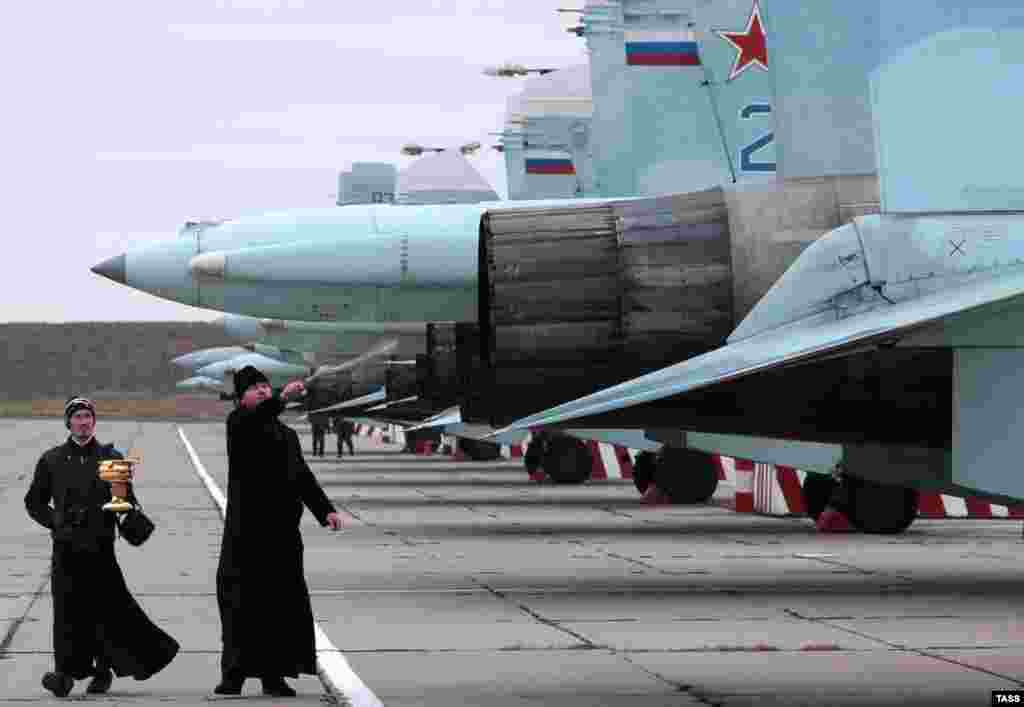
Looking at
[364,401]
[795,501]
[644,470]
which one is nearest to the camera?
[795,501]

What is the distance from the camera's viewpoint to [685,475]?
1168 inches

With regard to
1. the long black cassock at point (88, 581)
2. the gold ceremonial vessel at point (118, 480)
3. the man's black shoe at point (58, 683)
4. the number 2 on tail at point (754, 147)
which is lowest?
the man's black shoe at point (58, 683)

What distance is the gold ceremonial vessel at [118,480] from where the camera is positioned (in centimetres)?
1146

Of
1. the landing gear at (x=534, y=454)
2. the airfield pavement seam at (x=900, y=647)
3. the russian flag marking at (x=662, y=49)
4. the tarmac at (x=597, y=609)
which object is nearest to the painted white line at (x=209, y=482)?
the tarmac at (x=597, y=609)

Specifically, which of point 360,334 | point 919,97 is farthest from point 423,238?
point 360,334

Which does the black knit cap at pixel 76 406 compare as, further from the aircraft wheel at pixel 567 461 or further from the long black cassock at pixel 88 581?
the aircraft wheel at pixel 567 461

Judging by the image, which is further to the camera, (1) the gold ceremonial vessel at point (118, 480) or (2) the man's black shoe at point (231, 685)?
(1) the gold ceremonial vessel at point (118, 480)

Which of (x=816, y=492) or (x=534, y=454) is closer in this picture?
(x=816, y=492)

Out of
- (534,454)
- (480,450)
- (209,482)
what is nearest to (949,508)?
(534,454)

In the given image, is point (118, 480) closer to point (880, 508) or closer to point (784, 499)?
point (880, 508)

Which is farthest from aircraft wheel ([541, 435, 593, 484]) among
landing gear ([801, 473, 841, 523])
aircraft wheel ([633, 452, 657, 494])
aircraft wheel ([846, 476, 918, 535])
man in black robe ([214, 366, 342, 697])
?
man in black robe ([214, 366, 342, 697])

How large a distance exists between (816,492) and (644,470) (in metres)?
6.71

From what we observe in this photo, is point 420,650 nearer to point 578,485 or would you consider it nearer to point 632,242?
point 632,242

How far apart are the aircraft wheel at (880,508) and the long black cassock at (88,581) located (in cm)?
1209
